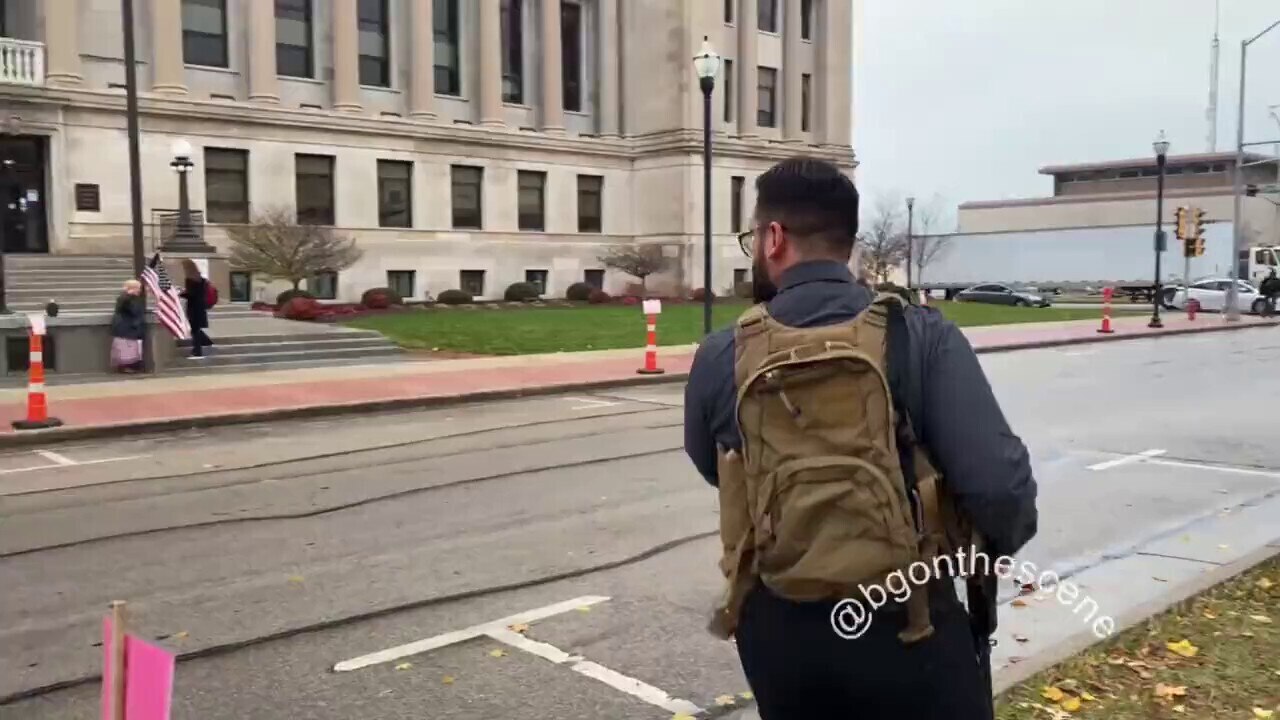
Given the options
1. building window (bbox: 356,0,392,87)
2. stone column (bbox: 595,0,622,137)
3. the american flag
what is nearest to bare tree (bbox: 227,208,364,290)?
building window (bbox: 356,0,392,87)

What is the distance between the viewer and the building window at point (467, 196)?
4297cm

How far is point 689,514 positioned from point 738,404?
604cm

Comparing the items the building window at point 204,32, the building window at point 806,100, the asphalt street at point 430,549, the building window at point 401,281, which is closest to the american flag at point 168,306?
the asphalt street at point 430,549

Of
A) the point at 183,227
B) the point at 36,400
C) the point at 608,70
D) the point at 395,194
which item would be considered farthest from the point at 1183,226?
the point at 36,400

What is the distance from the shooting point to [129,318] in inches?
707

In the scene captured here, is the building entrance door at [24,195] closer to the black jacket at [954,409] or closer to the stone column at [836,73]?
the black jacket at [954,409]

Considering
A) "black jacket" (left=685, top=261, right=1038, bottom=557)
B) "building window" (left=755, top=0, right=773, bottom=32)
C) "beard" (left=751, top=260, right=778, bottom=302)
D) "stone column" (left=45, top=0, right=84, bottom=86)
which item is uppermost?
"building window" (left=755, top=0, right=773, bottom=32)

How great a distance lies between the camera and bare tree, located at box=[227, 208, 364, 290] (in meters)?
31.6

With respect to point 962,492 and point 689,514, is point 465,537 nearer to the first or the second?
point 689,514

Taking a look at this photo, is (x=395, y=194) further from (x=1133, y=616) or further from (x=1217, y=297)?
(x=1133, y=616)

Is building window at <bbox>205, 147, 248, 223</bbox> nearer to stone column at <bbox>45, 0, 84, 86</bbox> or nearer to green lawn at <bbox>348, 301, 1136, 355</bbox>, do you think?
stone column at <bbox>45, 0, 84, 86</bbox>

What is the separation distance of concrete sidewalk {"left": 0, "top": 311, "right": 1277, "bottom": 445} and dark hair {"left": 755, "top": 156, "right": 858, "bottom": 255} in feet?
40.1

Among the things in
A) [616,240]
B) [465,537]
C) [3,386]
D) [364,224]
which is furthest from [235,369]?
[616,240]

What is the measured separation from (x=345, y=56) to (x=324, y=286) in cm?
887
